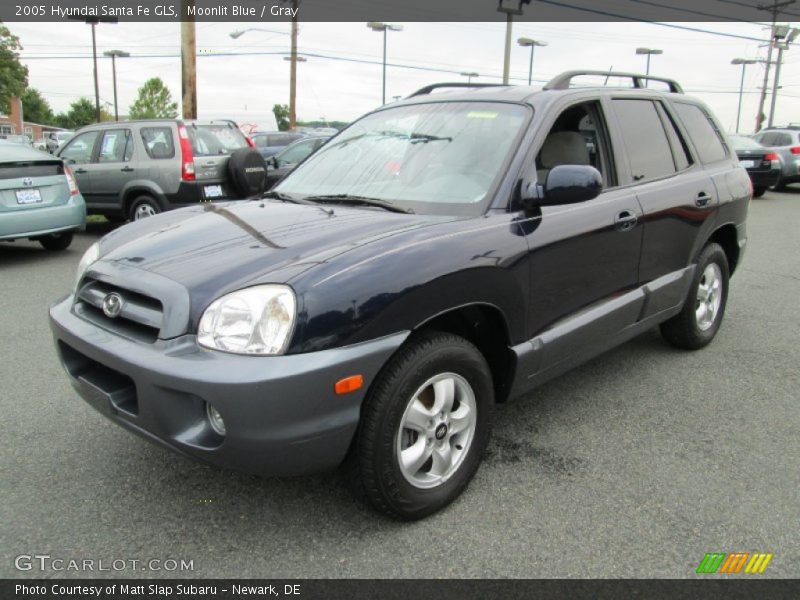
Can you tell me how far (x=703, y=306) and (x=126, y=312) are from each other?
Answer: 12.5ft

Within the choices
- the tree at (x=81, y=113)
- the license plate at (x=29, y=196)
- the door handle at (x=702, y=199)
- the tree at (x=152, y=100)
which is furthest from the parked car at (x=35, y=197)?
the tree at (x=81, y=113)

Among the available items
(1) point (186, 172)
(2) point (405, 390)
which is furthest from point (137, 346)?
(1) point (186, 172)

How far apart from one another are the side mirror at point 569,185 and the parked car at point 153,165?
6.46 meters

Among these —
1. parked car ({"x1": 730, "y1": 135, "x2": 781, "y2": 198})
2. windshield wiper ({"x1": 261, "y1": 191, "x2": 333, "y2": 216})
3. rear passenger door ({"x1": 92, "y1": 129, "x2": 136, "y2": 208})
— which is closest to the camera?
windshield wiper ({"x1": 261, "y1": 191, "x2": 333, "y2": 216})

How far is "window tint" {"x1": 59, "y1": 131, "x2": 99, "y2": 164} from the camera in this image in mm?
9751

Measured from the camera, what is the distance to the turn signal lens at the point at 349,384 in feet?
7.20

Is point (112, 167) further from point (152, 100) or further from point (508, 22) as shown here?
point (152, 100)

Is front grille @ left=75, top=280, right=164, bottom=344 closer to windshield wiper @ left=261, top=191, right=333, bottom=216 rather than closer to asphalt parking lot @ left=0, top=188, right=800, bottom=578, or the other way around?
asphalt parking lot @ left=0, top=188, right=800, bottom=578

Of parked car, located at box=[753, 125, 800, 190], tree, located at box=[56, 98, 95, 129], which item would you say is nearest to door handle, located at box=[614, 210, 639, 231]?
parked car, located at box=[753, 125, 800, 190]

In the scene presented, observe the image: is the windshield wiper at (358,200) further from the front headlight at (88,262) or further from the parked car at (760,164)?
the parked car at (760,164)

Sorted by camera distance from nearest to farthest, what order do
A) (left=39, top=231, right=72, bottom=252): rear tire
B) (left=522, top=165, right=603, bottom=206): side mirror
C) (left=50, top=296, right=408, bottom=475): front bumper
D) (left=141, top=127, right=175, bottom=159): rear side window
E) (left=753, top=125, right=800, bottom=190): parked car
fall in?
(left=50, top=296, right=408, bottom=475): front bumper < (left=522, top=165, right=603, bottom=206): side mirror < (left=39, top=231, right=72, bottom=252): rear tire < (left=141, top=127, right=175, bottom=159): rear side window < (left=753, top=125, right=800, bottom=190): parked car

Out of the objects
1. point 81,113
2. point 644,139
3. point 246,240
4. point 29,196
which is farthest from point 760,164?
point 81,113

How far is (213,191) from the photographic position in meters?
9.09

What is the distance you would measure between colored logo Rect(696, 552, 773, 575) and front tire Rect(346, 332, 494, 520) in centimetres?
93
